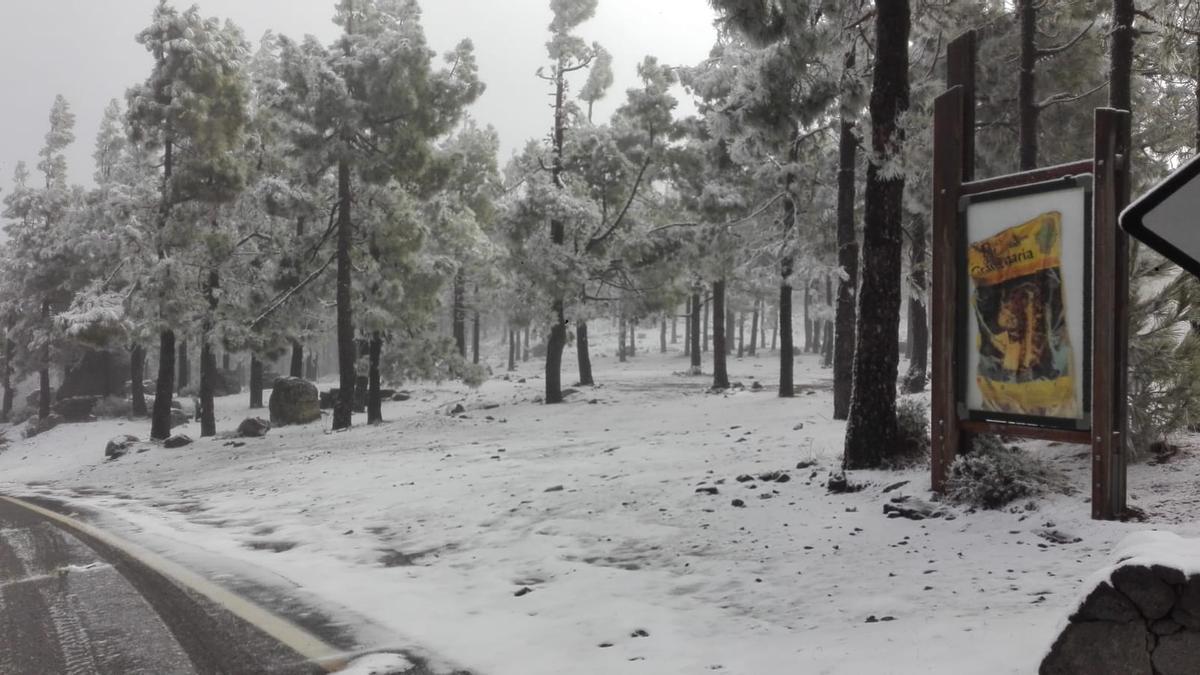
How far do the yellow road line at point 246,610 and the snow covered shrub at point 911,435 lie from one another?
5.93 metres

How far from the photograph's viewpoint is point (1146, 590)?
9.93 ft

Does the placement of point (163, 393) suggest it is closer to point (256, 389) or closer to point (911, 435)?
point (256, 389)

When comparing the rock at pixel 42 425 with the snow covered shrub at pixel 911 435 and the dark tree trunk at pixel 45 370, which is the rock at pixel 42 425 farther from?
the snow covered shrub at pixel 911 435

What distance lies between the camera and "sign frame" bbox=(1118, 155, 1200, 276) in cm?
194

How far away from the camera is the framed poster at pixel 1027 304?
5.78 meters

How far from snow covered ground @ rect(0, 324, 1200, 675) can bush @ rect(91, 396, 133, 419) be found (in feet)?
85.9

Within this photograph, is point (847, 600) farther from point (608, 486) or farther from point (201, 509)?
point (201, 509)

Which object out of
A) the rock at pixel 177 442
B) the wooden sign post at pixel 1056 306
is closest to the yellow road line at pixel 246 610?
the wooden sign post at pixel 1056 306

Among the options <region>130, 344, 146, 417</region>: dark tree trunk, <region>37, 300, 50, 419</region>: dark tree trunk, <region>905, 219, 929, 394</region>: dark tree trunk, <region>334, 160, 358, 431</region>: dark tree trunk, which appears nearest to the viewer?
<region>905, 219, 929, 394</region>: dark tree trunk

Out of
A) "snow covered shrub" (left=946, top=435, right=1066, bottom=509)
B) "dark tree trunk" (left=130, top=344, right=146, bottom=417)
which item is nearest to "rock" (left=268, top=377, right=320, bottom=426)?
"dark tree trunk" (left=130, top=344, right=146, bottom=417)

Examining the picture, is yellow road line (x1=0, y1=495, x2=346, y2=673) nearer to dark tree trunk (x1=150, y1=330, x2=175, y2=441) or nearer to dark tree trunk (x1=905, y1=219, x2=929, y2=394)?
dark tree trunk (x1=905, y1=219, x2=929, y2=394)

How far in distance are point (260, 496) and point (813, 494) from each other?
26.0ft

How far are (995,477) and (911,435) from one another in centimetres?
195

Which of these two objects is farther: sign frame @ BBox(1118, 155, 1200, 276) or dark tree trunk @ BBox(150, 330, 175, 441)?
dark tree trunk @ BBox(150, 330, 175, 441)
